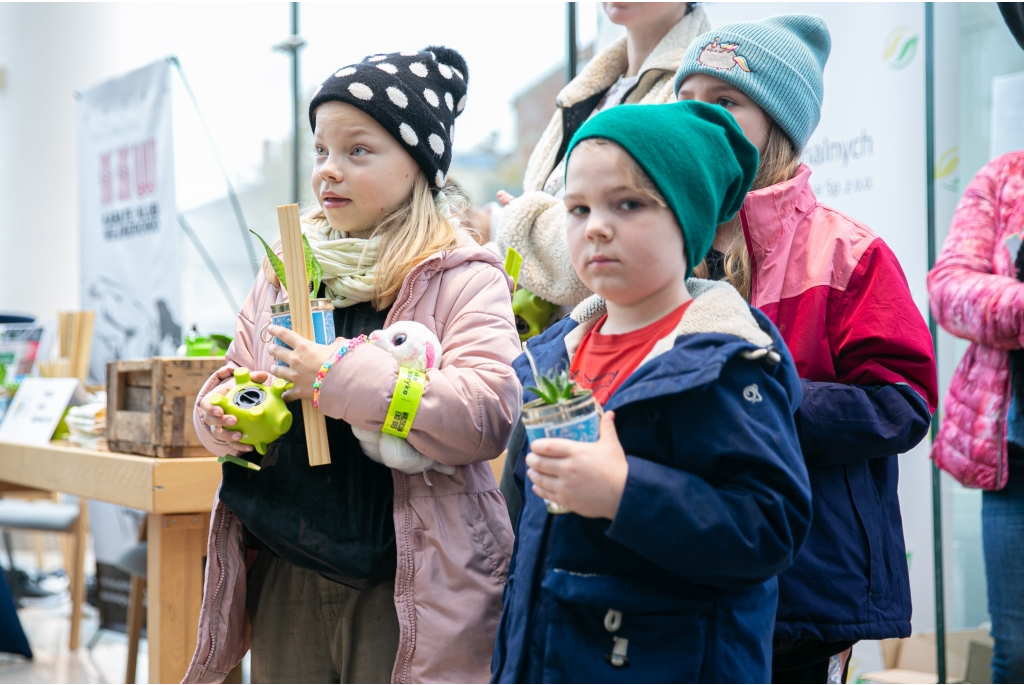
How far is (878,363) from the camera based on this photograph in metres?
1.31

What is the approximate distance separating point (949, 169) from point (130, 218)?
3.80m

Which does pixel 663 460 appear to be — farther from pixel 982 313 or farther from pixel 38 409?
pixel 38 409

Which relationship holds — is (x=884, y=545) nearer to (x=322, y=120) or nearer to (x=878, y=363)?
(x=878, y=363)

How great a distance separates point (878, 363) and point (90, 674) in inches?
137

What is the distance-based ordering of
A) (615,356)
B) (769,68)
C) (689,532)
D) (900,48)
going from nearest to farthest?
(689,532), (615,356), (769,68), (900,48)

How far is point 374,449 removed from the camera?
1444 millimetres

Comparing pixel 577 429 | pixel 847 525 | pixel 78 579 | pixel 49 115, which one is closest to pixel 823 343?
pixel 847 525

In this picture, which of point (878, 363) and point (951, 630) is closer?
point (878, 363)

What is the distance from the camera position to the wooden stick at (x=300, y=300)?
1.42 meters

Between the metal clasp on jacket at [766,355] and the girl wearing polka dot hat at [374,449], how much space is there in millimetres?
502

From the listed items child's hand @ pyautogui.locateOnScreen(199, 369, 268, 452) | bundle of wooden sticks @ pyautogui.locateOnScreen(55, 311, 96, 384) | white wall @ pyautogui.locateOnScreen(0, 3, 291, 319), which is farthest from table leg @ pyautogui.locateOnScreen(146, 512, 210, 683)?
white wall @ pyautogui.locateOnScreen(0, 3, 291, 319)

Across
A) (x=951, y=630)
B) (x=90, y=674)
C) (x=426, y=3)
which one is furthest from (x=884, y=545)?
(x=426, y=3)

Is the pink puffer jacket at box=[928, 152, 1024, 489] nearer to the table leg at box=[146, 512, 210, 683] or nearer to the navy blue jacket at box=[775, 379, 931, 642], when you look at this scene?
the navy blue jacket at box=[775, 379, 931, 642]

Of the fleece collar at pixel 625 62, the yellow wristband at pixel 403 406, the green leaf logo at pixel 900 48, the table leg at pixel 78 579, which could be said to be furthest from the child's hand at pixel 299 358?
the table leg at pixel 78 579
